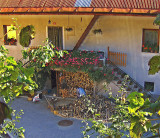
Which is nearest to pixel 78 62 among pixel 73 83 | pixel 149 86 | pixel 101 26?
pixel 73 83

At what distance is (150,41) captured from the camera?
13.4 metres

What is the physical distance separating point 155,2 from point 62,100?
6612mm

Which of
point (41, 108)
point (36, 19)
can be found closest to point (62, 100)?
point (41, 108)

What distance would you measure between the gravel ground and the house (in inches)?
143

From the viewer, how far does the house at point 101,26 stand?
454 inches

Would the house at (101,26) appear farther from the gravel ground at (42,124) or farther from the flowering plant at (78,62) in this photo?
the gravel ground at (42,124)

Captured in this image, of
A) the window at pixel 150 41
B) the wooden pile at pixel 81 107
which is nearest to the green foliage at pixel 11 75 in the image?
the wooden pile at pixel 81 107

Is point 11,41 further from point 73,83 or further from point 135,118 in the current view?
point 135,118

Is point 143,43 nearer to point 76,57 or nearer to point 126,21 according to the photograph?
point 126,21

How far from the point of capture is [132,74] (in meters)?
14.0

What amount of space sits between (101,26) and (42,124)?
5.78 m

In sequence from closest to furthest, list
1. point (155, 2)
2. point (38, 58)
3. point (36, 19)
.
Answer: point (38, 58)
point (155, 2)
point (36, 19)

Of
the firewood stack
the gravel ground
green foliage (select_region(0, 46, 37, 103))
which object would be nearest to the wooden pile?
the gravel ground

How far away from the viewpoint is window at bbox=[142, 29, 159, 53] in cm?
1327
